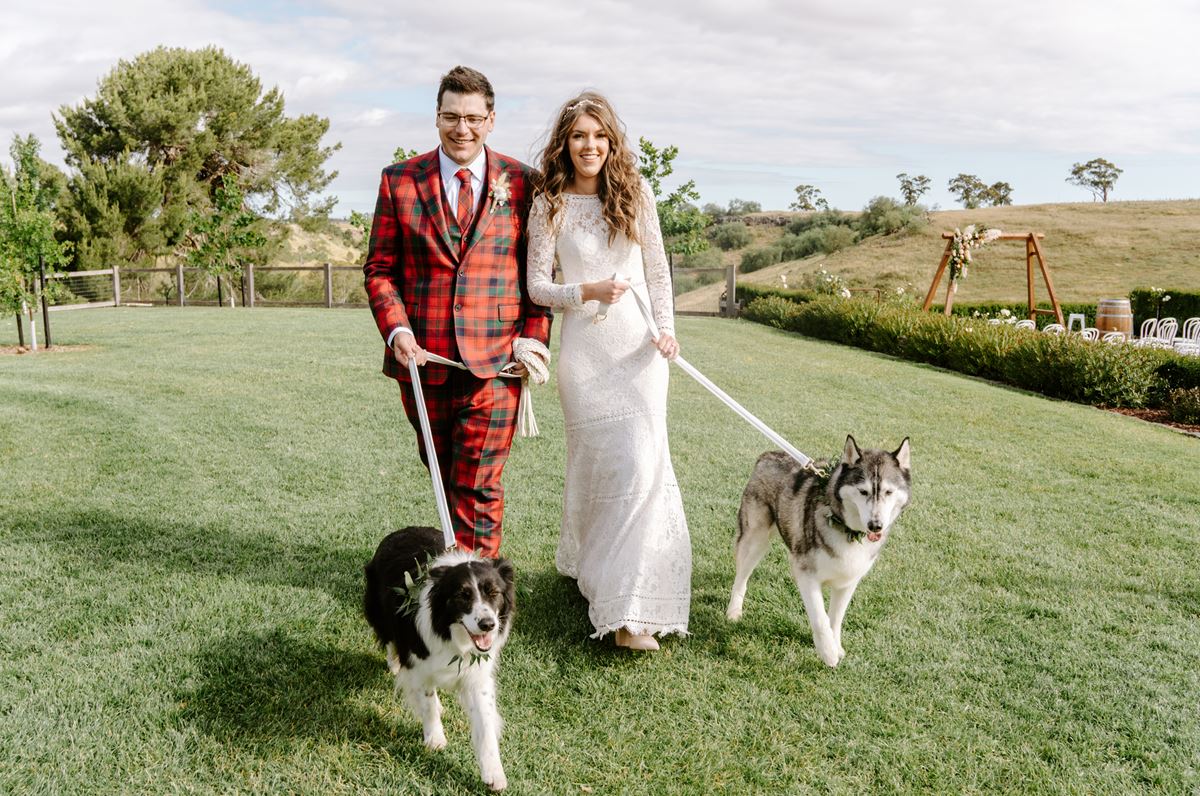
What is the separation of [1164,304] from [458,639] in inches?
985

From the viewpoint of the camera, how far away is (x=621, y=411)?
393 cm

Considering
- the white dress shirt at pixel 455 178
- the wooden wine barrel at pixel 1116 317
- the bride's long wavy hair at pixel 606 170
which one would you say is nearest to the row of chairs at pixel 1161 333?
the wooden wine barrel at pixel 1116 317

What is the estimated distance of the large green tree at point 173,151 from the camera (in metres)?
31.0

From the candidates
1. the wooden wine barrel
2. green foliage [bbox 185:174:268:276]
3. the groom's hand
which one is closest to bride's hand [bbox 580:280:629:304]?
the groom's hand

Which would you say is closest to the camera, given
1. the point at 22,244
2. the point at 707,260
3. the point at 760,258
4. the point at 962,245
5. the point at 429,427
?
the point at 429,427

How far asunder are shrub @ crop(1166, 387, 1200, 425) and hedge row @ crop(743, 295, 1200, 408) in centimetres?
28

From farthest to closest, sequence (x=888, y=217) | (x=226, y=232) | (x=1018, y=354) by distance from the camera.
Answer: (x=888, y=217) → (x=226, y=232) → (x=1018, y=354)

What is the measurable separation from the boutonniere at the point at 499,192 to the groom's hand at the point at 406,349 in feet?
2.29

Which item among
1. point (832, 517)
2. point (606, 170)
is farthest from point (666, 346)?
point (832, 517)

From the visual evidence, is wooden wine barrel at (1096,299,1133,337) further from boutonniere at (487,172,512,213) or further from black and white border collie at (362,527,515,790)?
black and white border collie at (362,527,515,790)

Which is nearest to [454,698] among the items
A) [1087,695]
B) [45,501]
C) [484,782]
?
[484,782]

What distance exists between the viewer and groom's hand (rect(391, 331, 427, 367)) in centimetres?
355

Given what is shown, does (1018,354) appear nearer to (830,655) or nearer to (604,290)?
(830,655)

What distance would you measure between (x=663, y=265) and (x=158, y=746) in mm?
2888
